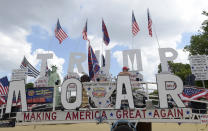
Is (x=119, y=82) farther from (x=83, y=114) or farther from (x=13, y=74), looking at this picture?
(x=13, y=74)

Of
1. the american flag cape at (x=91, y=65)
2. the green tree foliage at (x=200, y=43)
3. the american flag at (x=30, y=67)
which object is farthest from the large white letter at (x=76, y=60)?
the green tree foliage at (x=200, y=43)

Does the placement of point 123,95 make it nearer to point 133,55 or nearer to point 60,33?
point 133,55

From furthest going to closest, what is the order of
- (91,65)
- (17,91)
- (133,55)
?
(133,55) → (91,65) → (17,91)

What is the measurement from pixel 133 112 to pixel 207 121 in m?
3.03

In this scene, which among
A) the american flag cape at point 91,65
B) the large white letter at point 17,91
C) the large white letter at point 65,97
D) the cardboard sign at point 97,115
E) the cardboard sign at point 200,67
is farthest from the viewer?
the american flag cape at point 91,65

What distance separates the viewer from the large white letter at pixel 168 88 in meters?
6.12

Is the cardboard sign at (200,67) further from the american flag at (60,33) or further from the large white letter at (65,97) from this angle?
the american flag at (60,33)

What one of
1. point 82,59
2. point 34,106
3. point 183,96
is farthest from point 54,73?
point 183,96

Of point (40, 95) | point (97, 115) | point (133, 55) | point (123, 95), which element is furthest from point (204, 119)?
point (133, 55)

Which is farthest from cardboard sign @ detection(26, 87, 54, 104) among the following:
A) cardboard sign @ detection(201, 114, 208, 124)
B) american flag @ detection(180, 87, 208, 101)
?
cardboard sign @ detection(201, 114, 208, 124)

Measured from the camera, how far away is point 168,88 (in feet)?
20.6

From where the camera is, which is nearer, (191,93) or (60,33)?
(191,93)

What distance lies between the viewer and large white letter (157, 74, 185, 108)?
612 cm

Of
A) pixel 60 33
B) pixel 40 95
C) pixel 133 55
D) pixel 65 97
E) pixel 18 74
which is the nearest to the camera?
pixel 65 97
